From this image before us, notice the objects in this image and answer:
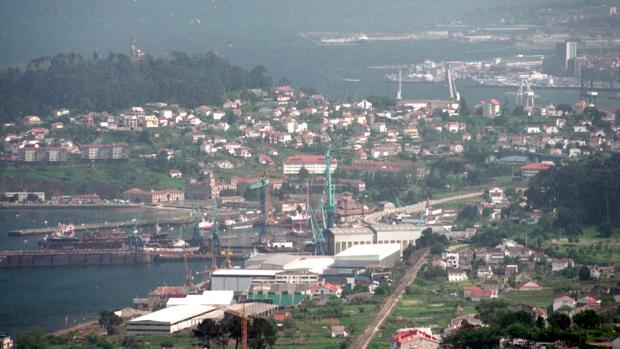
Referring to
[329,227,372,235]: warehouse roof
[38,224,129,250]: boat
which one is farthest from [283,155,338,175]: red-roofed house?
[329,227,372,235]: warehouse roof

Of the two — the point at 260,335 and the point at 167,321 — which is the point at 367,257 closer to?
the point at 167,321

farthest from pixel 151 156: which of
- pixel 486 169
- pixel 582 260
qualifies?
pixel 582 260

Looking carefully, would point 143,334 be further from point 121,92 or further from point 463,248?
point 121,92

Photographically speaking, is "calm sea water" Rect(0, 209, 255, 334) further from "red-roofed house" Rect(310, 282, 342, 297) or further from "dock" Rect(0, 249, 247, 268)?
"red-roofed house" Rect(310, 282, 342, 297)

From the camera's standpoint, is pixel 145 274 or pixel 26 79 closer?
pixel 145 274

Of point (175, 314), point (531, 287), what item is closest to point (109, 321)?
point (175, 314)

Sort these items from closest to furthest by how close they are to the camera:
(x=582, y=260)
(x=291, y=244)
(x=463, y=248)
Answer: (x=582, y=260), (x=463, y=248), (x=291, y=244)
